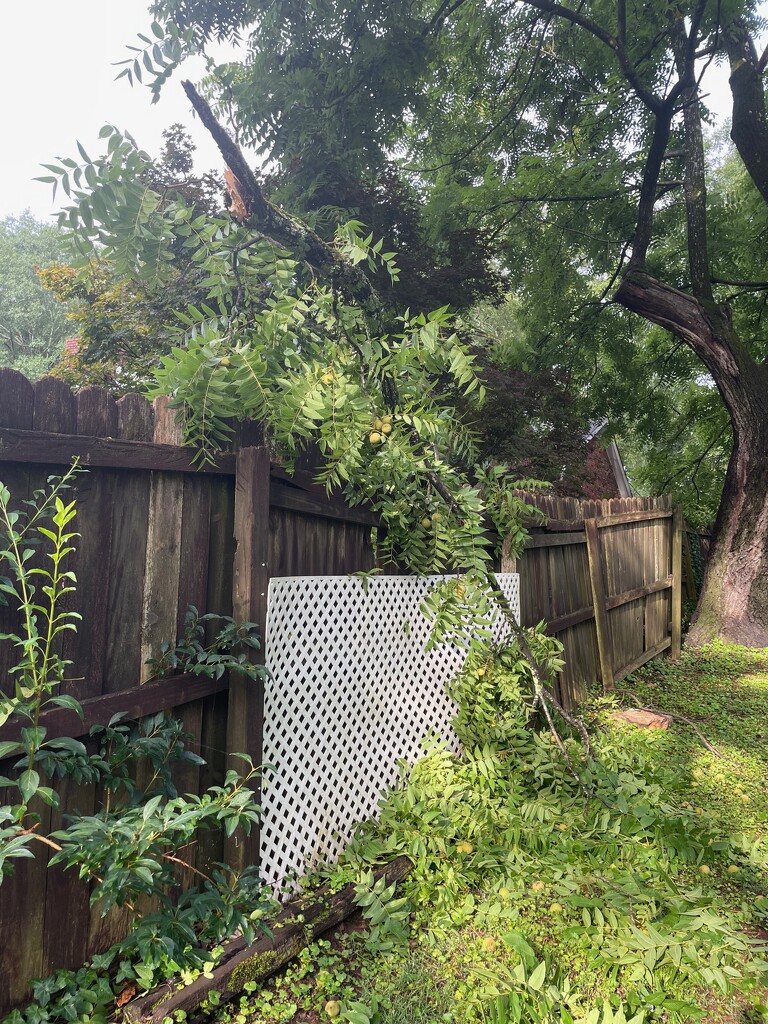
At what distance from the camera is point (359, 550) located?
3217mm

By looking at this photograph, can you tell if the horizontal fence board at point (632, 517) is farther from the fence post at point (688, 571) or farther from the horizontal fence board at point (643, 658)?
the fence post at point (688, 571)

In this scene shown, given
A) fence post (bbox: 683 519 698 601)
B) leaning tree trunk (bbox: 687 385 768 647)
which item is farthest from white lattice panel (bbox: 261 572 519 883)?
fence post (bbox: 683 519 698 601)

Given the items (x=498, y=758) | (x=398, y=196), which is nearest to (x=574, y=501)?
(x=498, y=758)

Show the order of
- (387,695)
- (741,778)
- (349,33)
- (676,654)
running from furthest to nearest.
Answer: (676,654)
(349,33)
(741,778)
(387,695)

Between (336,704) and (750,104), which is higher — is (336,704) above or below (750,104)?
below

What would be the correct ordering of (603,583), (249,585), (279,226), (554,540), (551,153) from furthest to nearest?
1. (551,153)
2. (603,583)
3. (554,540)
4. (279,226)
5. (249,585)

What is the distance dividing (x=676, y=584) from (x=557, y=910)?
645 cm

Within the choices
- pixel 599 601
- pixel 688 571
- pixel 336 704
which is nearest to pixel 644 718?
pixel 599 601

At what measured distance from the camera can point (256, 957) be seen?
6.51ft

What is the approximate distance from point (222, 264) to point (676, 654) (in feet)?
23.4

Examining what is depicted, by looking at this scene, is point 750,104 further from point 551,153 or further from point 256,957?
point 256,957

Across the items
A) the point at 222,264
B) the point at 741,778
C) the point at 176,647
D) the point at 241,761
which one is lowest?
the point at 741,778

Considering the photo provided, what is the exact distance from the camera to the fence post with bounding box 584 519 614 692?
5.75 m

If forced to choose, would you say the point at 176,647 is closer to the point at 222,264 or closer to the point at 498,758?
the point at 222,264
